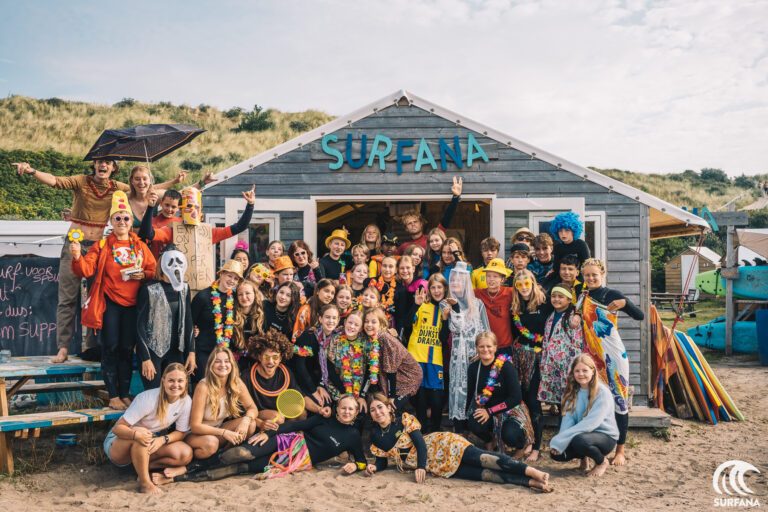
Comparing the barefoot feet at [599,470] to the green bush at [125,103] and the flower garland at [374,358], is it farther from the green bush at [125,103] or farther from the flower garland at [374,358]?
the green bush at [125,103]

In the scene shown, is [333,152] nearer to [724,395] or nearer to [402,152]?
[402,152]

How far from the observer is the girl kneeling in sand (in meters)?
4.55

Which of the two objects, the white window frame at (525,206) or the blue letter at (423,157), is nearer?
the white window frame at (525,206)

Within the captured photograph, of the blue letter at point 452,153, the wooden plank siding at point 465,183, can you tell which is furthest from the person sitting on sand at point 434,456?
the blue letter at point 452,153

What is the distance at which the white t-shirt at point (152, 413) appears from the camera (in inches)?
182

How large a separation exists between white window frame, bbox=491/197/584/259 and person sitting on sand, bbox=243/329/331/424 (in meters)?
3.27

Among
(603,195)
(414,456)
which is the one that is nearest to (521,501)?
(414,456)

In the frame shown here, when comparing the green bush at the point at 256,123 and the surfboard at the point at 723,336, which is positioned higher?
the green bush at the point at 256,123

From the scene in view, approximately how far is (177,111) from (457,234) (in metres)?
40.5

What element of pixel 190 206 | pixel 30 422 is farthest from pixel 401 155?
pixel 30 422

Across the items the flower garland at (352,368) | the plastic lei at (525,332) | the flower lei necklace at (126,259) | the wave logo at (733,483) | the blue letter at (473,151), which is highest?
the blue letter at (473,151)

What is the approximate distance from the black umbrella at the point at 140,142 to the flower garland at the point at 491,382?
3649mm

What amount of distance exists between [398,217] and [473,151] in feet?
12.2

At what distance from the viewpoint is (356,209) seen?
39.1 feet
